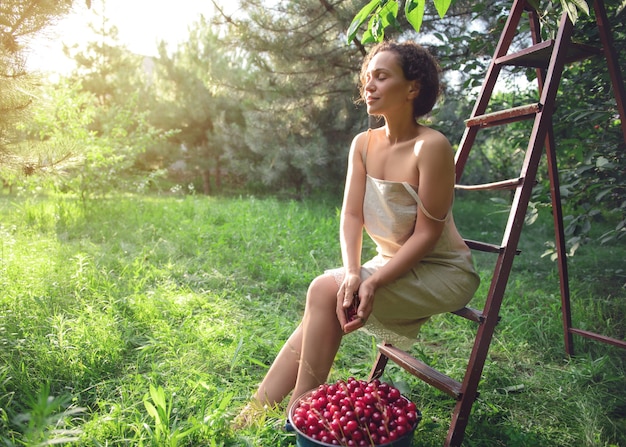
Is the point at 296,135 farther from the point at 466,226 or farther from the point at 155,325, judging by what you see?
the point at 155,325

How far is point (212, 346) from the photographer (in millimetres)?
2275

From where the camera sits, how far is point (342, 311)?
154cm

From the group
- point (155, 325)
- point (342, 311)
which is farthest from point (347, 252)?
point (155, 325)

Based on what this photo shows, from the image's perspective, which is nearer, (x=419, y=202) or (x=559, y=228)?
(x=419, y=202)

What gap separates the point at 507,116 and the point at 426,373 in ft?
3.19

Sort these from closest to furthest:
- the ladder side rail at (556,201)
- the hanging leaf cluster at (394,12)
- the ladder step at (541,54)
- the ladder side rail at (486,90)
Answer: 1. the hanging leaf cluster at (394,12)
2. the ladder step at (541,54)
3. the ladder side rail at (486,90)
4. the ladder side rail at (556,201)

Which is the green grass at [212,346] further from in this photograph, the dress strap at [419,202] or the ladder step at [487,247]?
the dress strap at [419,202]

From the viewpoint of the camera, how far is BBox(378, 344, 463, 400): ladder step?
1.58 m

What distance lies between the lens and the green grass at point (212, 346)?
5.43ft

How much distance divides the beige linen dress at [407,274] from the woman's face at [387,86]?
26 centimetres

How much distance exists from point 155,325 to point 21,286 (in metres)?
0.78

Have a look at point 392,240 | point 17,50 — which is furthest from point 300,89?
point 392,240

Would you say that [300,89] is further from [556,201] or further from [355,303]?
[355,303]

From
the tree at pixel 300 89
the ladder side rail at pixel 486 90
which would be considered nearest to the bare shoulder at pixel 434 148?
the ladder side rail at pixel 486 90
